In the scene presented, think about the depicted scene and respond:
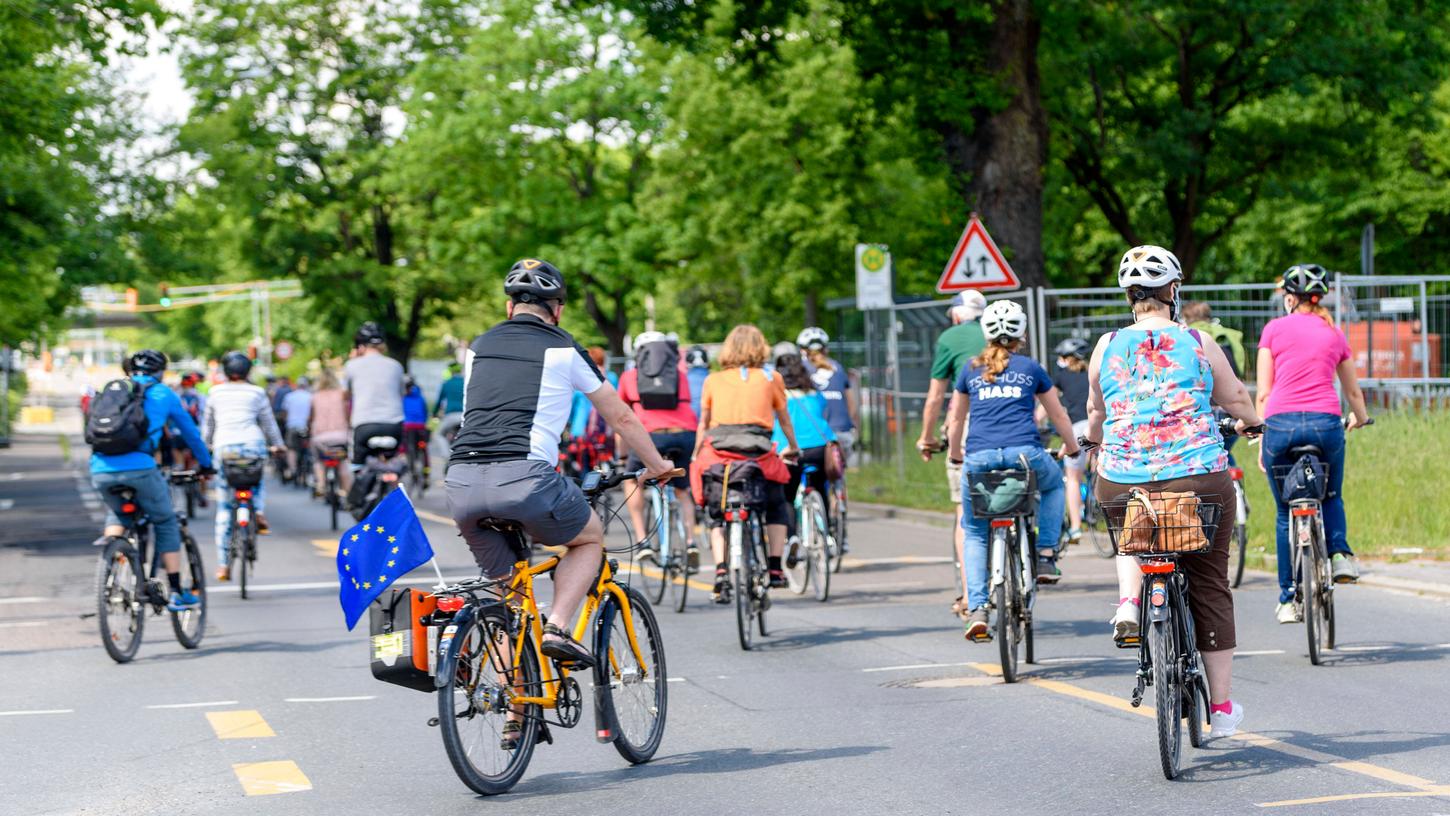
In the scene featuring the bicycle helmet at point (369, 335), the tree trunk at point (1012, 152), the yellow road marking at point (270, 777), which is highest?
the tree trunk at point (1012, 152)

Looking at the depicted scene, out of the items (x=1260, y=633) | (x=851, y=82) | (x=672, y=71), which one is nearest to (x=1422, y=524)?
(x=1260, y=633)

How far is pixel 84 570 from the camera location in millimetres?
17594

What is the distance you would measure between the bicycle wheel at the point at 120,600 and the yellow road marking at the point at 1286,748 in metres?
5.07

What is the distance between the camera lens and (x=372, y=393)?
634 inches

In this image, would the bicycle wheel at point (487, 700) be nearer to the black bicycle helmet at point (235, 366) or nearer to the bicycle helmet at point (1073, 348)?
the black bicycle helmet at point (235, 366)

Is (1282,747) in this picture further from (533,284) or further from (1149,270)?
(533,284)

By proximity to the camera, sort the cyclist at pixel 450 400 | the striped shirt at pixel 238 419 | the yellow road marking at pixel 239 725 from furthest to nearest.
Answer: the cyclist at pixel 450 400 < the striped shirt at pixel 238 419 < the yellow road marking at pixel 239 725

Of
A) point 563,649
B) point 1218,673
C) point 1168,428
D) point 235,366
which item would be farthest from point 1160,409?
point 235,366

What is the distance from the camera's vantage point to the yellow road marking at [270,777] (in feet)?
23.3

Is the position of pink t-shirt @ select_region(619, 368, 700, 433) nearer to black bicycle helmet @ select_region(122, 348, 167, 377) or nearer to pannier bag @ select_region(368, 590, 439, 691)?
black bicycle helmet @ select_region(122, 348, 167, 377)

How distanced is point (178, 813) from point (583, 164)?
44.8 meters

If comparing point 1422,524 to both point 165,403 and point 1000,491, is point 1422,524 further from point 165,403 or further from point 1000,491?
point 165,403

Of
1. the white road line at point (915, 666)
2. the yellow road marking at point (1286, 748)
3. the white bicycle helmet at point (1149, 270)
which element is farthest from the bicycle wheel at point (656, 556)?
the white bicycle helmet at point (1149, 270)

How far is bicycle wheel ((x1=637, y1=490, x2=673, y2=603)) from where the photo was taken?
42.2ft
